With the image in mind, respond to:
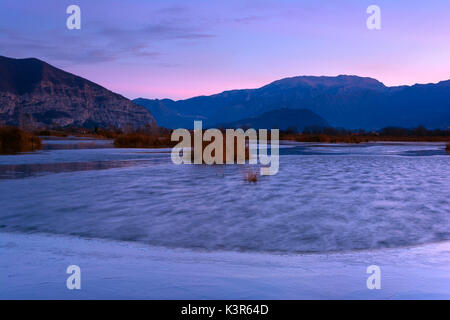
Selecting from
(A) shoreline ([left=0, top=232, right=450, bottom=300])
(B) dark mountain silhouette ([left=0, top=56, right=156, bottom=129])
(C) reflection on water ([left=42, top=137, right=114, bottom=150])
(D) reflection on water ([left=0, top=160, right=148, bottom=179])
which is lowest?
(A) shoreline ([left=0, top=232, right=450, bottom=300])

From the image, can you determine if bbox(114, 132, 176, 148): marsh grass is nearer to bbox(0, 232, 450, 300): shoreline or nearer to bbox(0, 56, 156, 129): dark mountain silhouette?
bbox(0, 232, 450, 300): shoreline

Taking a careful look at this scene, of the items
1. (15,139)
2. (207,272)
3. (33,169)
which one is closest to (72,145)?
(15,139)

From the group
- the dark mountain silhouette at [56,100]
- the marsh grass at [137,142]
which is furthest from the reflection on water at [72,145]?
the dark mountain silhouette at [56,100]

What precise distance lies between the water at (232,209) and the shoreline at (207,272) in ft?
1.75

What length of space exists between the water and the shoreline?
0.53m

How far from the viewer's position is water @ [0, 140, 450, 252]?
7.20 meters

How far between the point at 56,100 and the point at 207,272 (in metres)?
138

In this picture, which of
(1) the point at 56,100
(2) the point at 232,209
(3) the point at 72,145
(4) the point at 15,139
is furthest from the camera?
(1) the point at 56,100

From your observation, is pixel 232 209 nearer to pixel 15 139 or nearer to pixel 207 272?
pixel 207 272

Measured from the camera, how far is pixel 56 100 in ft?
433

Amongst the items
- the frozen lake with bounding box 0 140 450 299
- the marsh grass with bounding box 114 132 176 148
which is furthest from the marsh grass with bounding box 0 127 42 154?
the frozen lake with bounding box 0 140 450 299

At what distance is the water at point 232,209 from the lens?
7195 millimetres

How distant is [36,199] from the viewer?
10.7 m
